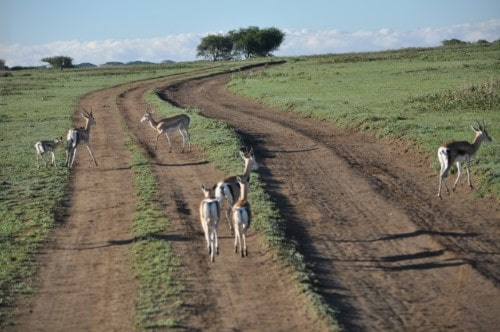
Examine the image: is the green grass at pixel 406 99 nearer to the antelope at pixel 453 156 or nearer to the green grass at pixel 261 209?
the antelope at pixel 453 156

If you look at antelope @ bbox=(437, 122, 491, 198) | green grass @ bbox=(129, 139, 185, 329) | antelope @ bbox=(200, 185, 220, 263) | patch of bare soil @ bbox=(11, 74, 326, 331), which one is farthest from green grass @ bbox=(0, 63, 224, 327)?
antelope @ bbox=(437, 122, 491, 198)

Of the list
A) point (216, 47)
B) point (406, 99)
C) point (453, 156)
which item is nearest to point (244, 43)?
point (216, 47)

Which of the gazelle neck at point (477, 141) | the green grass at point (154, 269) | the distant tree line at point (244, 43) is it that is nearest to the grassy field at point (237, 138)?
the green grass at point (154, 269)

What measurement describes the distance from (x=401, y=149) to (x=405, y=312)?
39.8ft

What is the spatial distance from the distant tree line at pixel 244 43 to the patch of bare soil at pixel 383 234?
99055mm

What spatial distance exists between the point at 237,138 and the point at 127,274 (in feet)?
39.7

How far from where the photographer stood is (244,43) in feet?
388

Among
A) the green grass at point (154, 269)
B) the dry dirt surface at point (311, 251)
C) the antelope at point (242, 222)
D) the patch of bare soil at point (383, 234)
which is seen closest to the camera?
the green grass at point (154, 269)

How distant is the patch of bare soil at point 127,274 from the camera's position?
962 cm

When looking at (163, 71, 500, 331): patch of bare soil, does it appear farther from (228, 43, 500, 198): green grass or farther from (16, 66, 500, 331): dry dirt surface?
(228, 43, 500, 198): green grass

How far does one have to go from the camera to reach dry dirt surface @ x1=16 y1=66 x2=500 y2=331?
9.73 m

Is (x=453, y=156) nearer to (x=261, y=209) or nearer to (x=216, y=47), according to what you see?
(x=261, y=209)

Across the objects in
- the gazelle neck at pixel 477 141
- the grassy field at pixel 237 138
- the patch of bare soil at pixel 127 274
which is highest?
the gazelle neck at pixel 477 141

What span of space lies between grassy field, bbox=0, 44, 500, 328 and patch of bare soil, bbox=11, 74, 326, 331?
29 centimetres
